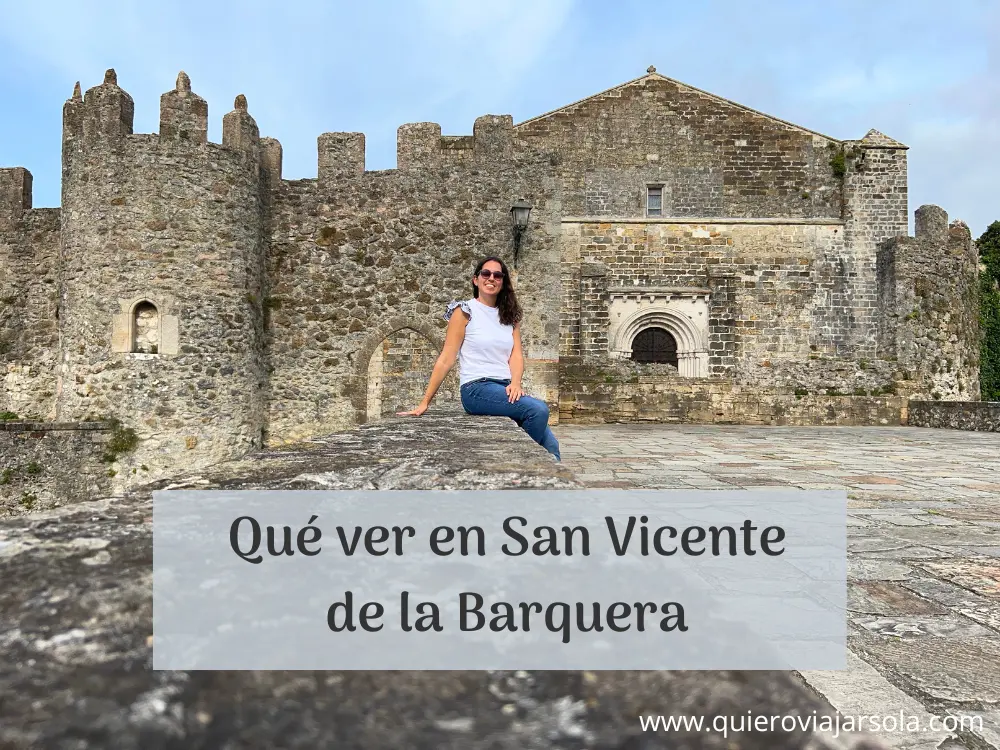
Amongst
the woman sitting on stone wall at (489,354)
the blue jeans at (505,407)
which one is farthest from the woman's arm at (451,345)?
the blue jeans at (505,407)

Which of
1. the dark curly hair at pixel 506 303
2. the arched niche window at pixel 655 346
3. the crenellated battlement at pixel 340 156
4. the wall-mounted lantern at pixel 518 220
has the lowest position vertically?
the dark curly hair at pixel 506 303

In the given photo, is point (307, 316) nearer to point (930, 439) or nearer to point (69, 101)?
point (69, 101)

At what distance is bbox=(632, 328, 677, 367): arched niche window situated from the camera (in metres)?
15.7

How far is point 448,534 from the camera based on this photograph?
1.10 m

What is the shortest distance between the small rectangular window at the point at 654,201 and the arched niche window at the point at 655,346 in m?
4.37

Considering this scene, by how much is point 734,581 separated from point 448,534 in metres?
1.90

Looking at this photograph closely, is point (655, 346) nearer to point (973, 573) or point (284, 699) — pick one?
point (973, 573)

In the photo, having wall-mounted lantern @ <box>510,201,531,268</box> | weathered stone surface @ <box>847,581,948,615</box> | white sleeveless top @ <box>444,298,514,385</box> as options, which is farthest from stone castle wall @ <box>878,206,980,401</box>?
weathered stone surface @ <box>847,581,948,615</box>

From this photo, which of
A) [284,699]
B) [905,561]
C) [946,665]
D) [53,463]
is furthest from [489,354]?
[53,463]

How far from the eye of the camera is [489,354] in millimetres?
4359

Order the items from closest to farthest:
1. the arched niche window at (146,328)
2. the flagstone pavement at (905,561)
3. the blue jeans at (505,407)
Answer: the flagstone pavement at (905,561), the blue jeans at (505,407), the arched niche window at (146,328)

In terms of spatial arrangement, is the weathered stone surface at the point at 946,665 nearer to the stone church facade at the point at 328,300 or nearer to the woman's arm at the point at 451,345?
the woman's arm at the point at 451,345

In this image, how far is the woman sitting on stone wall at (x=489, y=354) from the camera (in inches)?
167

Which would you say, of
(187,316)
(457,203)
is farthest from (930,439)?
(187,316)
